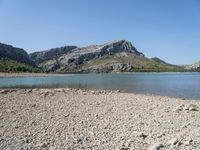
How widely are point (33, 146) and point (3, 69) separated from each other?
17347 centimetres

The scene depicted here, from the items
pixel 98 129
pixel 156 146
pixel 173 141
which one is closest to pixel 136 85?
pixel 98 129

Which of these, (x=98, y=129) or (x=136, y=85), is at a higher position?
(x=136, y=85)

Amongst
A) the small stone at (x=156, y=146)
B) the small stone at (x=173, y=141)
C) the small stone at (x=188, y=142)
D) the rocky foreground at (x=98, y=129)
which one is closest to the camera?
the small stone at (x=156, y=146)

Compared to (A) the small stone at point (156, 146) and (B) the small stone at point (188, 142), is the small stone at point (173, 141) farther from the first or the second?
(A) the small stone at point (156, 146)

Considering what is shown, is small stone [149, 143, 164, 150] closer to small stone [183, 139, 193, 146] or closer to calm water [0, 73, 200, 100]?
small stone [183, 139, 193, 146]

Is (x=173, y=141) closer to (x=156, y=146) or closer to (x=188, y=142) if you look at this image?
(x=188, y=142)

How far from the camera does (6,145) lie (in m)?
11.6

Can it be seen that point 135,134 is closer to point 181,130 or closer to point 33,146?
point 181,130

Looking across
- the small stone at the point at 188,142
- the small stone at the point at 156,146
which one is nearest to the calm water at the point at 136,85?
the small stone at the point at 188,142

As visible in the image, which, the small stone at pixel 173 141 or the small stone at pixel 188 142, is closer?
the small stone at pixel 188 142

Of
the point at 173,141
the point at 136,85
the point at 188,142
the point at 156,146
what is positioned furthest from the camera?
the point at 136,85

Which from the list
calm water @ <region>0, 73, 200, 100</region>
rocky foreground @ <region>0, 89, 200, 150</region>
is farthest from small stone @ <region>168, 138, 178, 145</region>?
calm water @ <region>0, 73, 200, 100</region>

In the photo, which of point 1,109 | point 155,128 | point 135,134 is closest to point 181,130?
point 155,128

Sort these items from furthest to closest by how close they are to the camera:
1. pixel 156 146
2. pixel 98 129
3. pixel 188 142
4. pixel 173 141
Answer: pixel 98 129 → pixel 173 141 → pixel 188 142 → pixel 156 146
